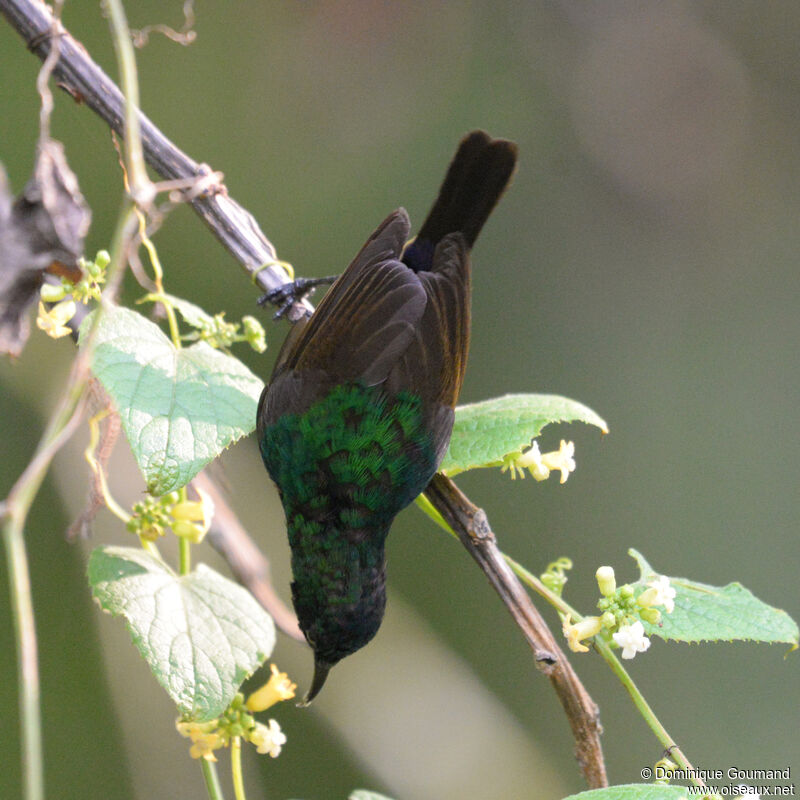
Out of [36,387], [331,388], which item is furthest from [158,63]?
[331,388]

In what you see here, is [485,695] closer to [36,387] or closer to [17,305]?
[36,387]

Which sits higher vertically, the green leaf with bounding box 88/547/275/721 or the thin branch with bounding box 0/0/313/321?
the thin branch with bounding box 0/0/313/321

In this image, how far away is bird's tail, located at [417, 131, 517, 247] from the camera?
6.67 feet

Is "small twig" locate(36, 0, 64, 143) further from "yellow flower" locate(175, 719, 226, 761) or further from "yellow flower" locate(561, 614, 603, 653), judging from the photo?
"yellow flower" locate(561, 614, 603, 653)

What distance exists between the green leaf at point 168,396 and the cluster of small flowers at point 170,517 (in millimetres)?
189

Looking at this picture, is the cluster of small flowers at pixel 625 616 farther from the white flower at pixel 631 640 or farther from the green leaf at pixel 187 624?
the green leaf at pixel 187 624

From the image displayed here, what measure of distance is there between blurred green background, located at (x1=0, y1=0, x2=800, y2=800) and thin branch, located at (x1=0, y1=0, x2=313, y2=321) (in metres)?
1.71

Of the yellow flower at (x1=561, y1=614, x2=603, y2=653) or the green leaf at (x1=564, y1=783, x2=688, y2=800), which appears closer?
the green leaf at (x1=564, y1=783, x2=688, y2=800)

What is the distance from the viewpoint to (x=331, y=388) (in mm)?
1681

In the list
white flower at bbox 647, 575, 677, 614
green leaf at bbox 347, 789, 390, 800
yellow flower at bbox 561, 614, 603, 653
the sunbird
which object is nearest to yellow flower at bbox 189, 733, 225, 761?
green leaf at bbox 347, 789, 390, 800

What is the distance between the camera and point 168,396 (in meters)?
1.24

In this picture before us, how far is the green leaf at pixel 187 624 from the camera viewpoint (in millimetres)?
1236

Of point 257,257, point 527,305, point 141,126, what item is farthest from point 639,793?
point 527,305

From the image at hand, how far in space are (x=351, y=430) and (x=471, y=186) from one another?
0.67 metres
